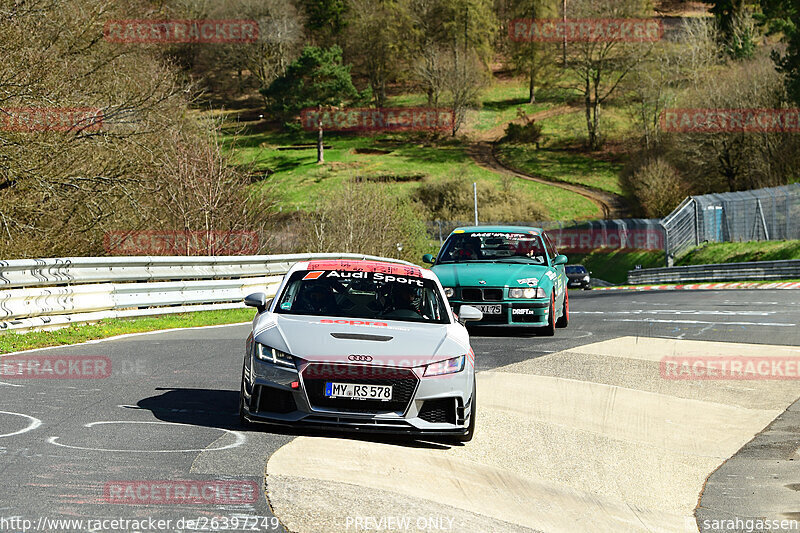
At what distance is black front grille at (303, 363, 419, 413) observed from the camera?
7.12 meters

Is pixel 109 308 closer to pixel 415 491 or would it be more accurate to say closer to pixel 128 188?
pixel 128 188

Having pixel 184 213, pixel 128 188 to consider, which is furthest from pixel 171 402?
pixel 184 213

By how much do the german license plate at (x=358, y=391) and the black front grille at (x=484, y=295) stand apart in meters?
7.98

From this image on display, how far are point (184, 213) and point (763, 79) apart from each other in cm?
4631

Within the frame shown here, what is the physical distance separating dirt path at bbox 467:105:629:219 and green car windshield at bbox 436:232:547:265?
66.1 meters

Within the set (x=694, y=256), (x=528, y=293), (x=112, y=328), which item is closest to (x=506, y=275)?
(x=528, y=293)

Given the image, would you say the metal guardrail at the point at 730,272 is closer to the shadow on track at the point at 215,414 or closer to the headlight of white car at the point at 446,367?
the shadow on track at the point at 215,414

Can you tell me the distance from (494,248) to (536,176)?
265 feet

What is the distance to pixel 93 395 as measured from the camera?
8.99 metres

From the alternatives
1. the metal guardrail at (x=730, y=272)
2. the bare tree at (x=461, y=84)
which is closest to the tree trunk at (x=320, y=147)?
the bare tree at (x=461, y=84)

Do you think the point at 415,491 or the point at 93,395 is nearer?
the point at 415,491

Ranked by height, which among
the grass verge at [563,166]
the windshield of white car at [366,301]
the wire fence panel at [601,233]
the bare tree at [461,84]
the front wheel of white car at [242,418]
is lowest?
the wire fence panel at [601,233]

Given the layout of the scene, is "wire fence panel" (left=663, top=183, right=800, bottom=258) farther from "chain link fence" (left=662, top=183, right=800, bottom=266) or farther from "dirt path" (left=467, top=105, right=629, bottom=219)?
"dirt path" (left=467, top=105, right=629, bottom=219)

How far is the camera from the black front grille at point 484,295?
49.4ft
